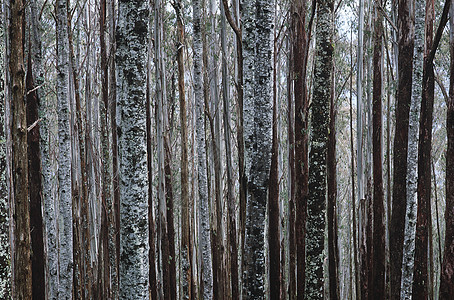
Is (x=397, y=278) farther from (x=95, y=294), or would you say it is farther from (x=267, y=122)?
(x=95, y=294)

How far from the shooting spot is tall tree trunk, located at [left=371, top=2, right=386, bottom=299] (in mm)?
9461

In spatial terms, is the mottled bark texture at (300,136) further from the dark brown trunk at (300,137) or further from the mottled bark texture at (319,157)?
the mottled bark texture at (319,157)

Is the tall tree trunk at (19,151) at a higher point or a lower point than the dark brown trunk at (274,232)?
higher

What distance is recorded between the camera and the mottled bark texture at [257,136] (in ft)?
12.2

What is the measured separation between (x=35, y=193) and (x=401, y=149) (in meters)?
5.82

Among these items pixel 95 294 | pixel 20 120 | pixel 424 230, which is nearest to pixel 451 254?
pixel 424 230

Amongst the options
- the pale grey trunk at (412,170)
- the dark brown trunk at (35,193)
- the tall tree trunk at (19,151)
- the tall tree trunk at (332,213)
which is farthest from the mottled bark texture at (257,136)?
the tall tree trunk at (332,213)

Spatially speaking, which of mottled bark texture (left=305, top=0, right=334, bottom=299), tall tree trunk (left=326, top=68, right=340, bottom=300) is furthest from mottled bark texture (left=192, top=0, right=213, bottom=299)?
→ mottled bark texture (left=305, top=0, right=334, bottom=299)

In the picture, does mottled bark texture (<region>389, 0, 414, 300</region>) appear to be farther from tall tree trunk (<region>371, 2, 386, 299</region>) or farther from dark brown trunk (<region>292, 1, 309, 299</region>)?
tall tree trunk (<region>371, 2, 386, 299</region>)

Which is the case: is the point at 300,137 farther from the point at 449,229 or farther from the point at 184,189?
the point at 184,189

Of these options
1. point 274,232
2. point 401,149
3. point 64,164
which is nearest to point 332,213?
point 274,232

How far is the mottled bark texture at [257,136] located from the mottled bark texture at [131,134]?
0.95 meters

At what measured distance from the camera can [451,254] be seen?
6.31 meters

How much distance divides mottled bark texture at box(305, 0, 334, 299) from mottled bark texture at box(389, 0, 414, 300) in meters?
2.42
